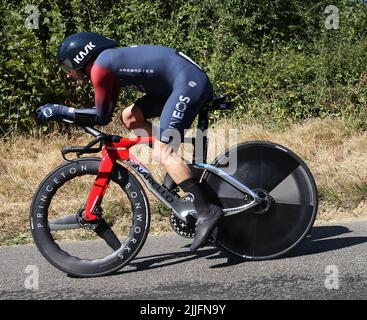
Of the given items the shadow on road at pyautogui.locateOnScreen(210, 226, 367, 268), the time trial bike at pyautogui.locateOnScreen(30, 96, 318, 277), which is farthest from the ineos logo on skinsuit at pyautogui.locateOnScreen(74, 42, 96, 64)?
the shadow on road at pyautogui.locateOnScreen(210, 226, 367, 268)

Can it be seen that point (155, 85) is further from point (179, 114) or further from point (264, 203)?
point (264, 203)

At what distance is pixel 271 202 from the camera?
475 centimetres

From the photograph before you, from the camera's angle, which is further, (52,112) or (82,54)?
(52,112)

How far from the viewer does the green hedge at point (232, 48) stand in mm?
8786

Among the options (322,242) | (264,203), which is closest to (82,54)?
(264,203)

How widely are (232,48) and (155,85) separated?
602cm

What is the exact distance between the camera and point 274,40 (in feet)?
34.8

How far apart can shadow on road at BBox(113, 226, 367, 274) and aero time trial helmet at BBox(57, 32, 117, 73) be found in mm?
1497

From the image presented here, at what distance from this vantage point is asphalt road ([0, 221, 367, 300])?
4074 mm

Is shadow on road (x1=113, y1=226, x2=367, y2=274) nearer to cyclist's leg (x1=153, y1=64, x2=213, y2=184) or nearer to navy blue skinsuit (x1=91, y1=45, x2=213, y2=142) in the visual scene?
cyclist's leg (x1=153, y1=64, x2=213, y2=184)

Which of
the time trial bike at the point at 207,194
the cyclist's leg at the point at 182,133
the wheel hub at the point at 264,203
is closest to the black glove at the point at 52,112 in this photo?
the time trial bike at the point at 207,194

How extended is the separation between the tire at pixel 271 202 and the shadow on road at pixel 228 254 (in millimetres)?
143

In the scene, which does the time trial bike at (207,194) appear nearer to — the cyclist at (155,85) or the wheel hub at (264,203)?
the wheel hub at (264,203)

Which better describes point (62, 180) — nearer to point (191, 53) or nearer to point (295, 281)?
point (295, 281)
